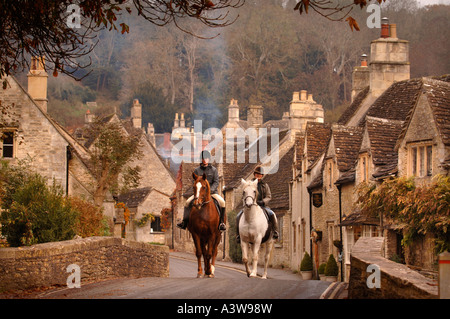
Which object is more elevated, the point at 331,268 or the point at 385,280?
the point at 385,280

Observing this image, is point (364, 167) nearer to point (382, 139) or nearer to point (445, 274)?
point (382, 139)

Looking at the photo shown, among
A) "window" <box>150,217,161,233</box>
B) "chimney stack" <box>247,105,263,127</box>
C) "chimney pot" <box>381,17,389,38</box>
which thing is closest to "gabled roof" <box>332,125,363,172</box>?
"chimney pot" <box>381,17,389,38</box>

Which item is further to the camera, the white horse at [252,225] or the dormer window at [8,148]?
the dormer window at [8,148]

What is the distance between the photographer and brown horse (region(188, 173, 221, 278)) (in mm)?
17812

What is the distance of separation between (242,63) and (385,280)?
311 feet

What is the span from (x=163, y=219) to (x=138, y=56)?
2654 inches

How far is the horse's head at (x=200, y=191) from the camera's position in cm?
1761

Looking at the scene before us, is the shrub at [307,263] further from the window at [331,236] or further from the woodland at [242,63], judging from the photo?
the woodland at [242,63]

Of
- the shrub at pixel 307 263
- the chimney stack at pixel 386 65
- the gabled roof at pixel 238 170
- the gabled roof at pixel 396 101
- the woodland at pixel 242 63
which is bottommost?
the shrub at pixel 307 263

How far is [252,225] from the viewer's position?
20.1 metres

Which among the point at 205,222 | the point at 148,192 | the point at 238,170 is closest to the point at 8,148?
→ the point at 238,170

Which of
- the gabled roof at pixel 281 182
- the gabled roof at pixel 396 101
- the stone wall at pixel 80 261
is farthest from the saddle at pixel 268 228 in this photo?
the gabled roof at pixel 281 182

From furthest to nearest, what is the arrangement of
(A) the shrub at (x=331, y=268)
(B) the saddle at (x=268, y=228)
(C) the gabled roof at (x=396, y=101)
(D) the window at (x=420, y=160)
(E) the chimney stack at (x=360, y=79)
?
(E) the chimney stack at (x=360, y=79) < (C) the gabled roof at (x=396, y=101) < (A) the shrub at (x=331, y=268) < (D) the window at (x=420, y=160) < (B) the saddle at (x=268, y=228)

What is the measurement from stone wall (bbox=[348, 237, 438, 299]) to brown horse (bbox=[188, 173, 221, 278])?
401cm
